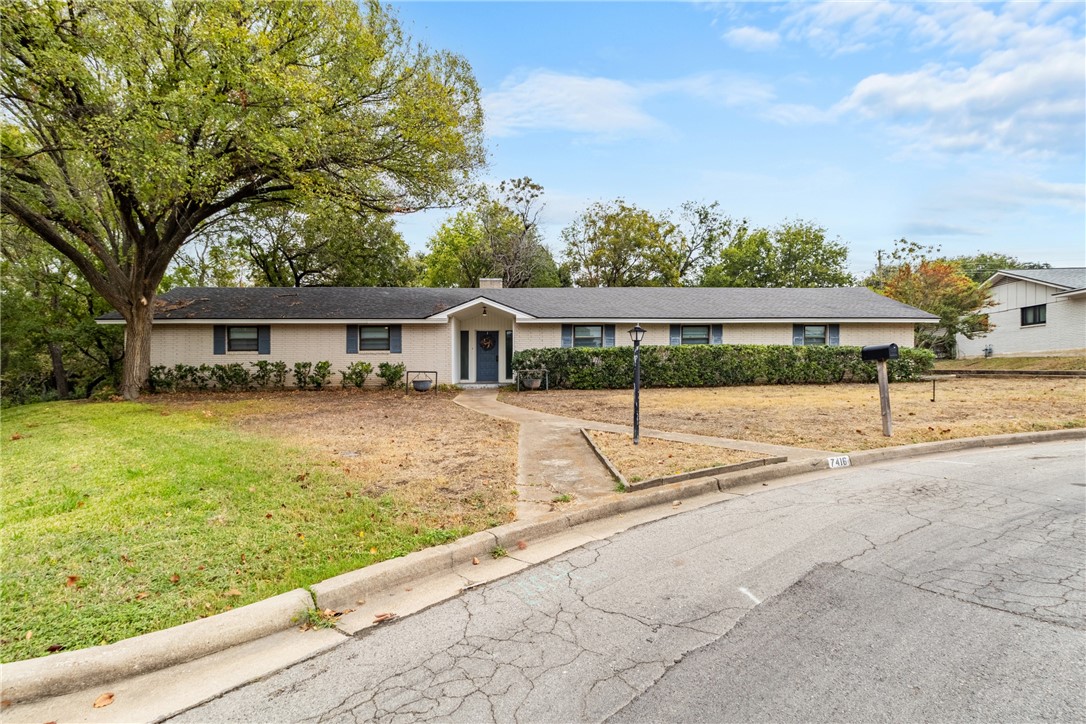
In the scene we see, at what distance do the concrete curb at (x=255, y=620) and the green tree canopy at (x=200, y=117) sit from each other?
466 inches

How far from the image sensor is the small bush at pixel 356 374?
1878cm

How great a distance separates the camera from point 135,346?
1603 cm

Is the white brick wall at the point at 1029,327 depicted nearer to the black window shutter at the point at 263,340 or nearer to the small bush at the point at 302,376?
the small bush at the point at 302,376

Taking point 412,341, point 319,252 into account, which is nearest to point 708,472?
point 412,341

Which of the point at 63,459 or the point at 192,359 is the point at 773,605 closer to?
the point at 63,459

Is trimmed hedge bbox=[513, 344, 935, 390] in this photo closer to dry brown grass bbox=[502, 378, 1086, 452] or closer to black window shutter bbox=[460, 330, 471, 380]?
dry brown grass bbox=[502, 378, 1086, 452]

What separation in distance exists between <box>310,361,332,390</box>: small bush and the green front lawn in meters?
10.9

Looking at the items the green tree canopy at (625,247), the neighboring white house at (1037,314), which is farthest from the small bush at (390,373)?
the neighboring white house at (1037,314)

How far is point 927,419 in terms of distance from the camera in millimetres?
10891

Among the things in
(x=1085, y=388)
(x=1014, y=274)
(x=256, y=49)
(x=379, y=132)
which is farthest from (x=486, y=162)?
(x=1014, y=274)

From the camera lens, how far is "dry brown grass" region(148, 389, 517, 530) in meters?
5.49

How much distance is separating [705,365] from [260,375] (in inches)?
625

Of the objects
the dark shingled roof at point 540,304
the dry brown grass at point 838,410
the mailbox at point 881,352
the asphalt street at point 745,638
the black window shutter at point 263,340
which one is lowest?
the asphalt street at point 745,638

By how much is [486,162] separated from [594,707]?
18.6 m
